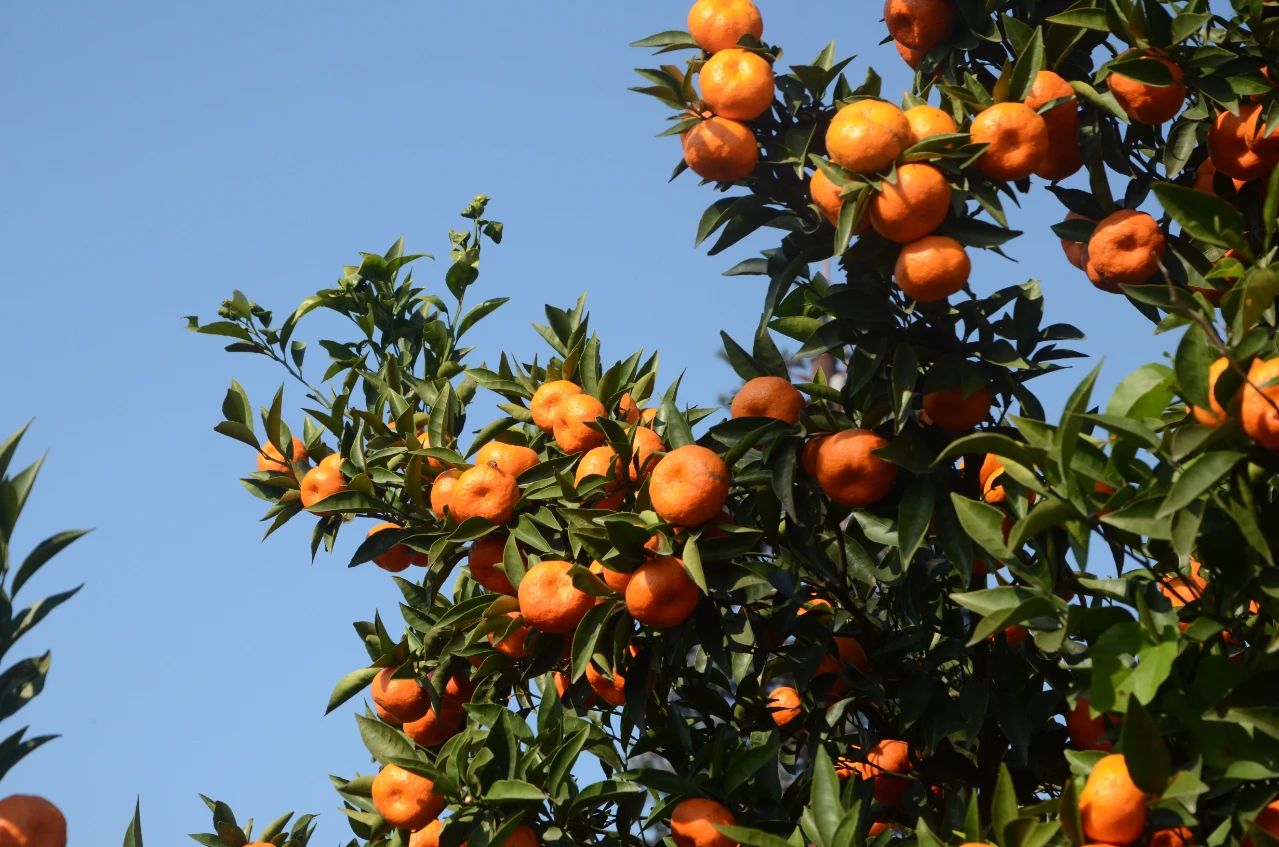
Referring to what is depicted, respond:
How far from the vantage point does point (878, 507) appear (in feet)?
11.6

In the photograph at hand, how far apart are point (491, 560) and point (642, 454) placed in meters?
0.54

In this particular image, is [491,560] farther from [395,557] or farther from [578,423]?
[395,557]

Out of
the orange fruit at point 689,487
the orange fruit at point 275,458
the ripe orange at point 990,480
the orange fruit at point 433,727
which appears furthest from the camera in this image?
the orange fruit at point 275,458

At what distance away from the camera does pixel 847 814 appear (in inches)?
114

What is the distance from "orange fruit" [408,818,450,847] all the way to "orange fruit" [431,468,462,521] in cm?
82

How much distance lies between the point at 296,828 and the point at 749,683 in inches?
56.2

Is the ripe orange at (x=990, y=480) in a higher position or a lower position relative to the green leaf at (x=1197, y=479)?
higher

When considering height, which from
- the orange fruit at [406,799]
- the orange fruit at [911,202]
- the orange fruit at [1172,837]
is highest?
the orange fruit at [911,202]

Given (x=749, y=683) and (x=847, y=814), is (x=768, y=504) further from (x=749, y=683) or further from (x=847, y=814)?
(x=847, y=814)

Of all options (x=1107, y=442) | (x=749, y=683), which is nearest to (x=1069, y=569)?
(x=1107, y=442)

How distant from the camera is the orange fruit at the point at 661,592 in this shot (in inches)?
128

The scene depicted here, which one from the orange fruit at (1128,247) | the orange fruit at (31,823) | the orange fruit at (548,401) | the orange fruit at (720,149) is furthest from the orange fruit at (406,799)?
the orange fruit at (1128,247)

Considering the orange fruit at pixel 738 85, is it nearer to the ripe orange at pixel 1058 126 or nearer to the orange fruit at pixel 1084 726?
the ripe orange at pixel 1058 126

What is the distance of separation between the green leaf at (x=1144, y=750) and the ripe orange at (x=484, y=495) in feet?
5.59
